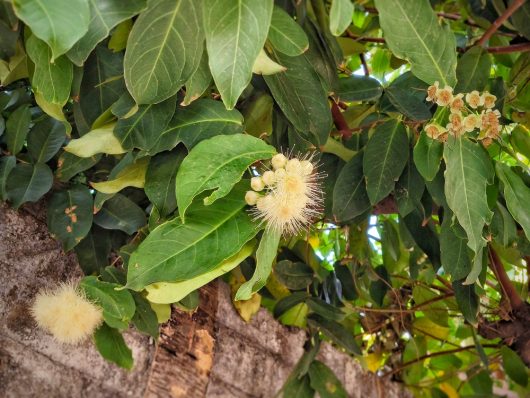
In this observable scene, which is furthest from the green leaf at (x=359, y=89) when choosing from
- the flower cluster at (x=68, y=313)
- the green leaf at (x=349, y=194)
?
the flower cluster at (x=68, y=313)

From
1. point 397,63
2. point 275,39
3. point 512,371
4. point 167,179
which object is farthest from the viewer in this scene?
point 512,371

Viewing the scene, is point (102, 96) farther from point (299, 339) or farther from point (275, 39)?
point (299, 339)

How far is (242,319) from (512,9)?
94 cm

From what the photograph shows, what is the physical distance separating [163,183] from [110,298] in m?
0.24

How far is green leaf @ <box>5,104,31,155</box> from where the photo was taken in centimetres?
138

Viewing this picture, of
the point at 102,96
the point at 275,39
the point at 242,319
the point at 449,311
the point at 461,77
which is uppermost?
the point at 275,39

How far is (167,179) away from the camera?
3.73 ft

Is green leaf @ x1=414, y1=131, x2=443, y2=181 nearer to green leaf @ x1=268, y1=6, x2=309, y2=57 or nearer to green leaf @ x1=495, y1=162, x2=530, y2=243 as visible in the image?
green leaf @ x1=495, y1=162, x2=530, y2=243

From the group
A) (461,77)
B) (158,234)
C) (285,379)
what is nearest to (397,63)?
(461,77)

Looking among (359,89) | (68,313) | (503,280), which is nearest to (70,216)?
(68,313)

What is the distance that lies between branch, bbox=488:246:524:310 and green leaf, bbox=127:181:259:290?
889mm

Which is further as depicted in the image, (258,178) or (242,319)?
(242,319)

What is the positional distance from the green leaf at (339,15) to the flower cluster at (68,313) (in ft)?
2.36

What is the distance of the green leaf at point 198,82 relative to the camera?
104 cm
